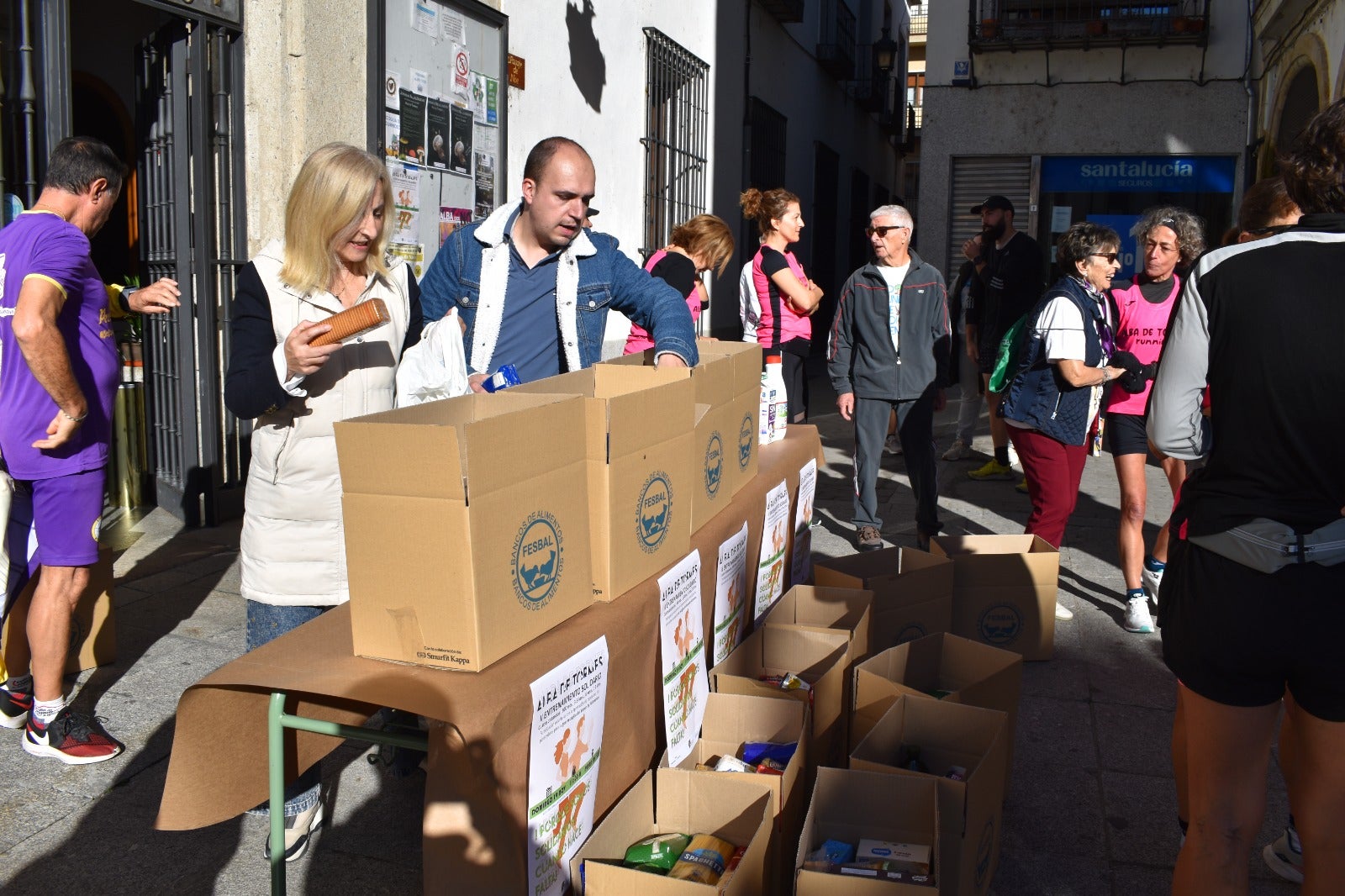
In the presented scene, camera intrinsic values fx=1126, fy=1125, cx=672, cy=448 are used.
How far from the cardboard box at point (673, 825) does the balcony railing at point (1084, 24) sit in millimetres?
13293

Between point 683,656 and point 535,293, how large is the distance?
1.25 metres

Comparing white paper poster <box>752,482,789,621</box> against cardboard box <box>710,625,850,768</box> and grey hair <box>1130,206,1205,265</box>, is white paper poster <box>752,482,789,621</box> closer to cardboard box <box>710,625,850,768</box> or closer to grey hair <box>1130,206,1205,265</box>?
cardboard box <box>710,625,850,768</box>

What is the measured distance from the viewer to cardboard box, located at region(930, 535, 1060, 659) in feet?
14.1

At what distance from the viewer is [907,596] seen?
3961 millimetres

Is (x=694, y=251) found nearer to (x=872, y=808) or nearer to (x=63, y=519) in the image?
(x=63, y=519)

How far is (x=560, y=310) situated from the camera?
3406 mm

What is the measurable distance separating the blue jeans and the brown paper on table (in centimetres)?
31

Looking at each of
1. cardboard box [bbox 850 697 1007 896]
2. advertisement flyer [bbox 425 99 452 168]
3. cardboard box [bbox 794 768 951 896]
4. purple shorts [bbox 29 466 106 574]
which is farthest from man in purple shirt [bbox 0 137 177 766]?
advertisement flyer [bbox 425 99 452 168]

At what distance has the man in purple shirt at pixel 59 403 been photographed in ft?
10.9

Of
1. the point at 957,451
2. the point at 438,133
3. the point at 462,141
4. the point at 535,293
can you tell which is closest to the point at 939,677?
the point at 535,293

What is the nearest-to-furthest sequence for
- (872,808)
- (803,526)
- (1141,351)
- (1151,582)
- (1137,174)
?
1. (872,808)
2. (803,526)
3. (1141,351)
4. (1151,582)
5. (1137,174)

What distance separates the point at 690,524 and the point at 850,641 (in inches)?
28.5

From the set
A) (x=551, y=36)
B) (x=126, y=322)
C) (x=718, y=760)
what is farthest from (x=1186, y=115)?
(x=718, y=760)

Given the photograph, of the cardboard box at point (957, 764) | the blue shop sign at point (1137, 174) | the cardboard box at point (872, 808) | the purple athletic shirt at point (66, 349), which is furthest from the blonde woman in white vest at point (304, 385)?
the blue shop sign at point (1137, 174)
